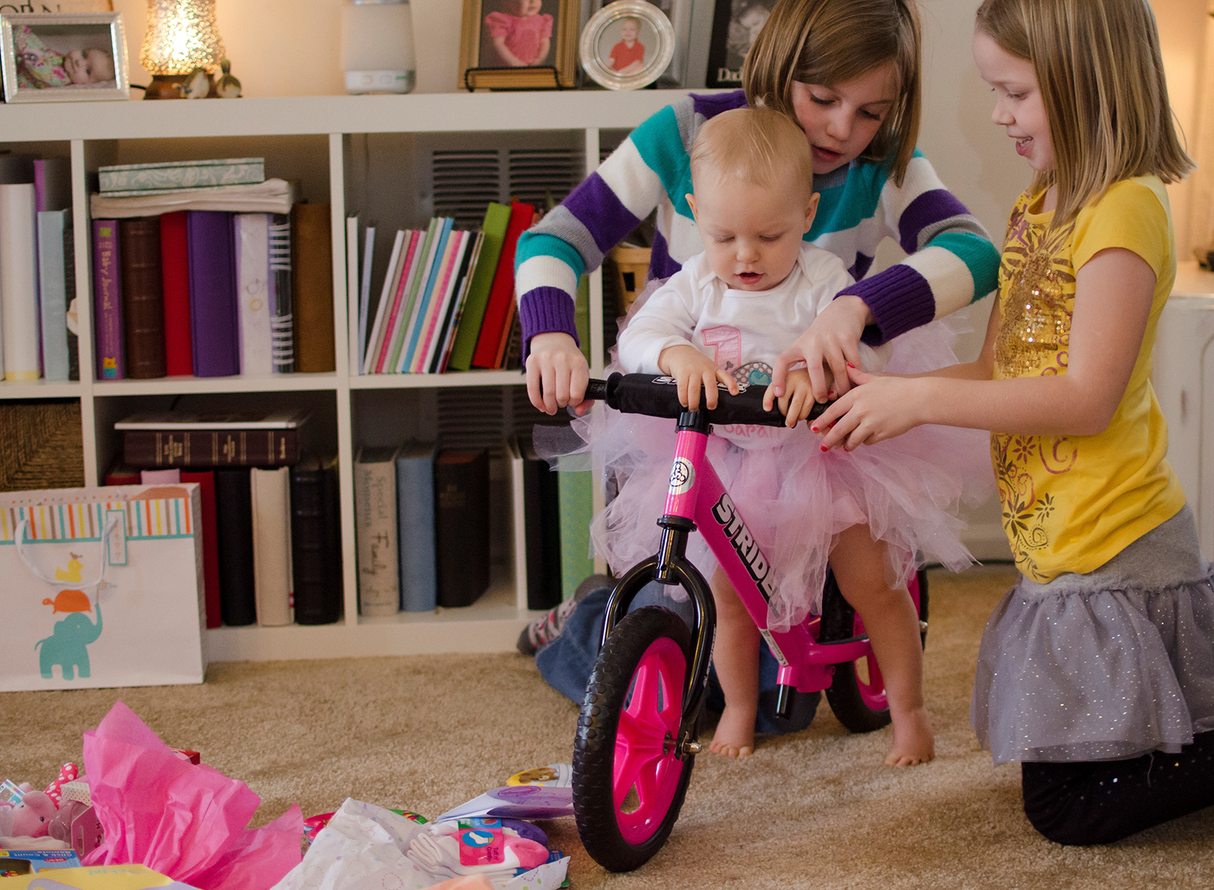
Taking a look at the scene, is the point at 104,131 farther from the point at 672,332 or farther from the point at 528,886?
the point at 528,886

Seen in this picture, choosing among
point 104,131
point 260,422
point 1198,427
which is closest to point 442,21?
point 104,131

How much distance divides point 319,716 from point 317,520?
1.16 ft

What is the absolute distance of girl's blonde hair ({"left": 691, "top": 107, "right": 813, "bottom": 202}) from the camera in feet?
3.60

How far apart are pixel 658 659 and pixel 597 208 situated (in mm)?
565

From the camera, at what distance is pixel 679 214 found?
53.4 inches

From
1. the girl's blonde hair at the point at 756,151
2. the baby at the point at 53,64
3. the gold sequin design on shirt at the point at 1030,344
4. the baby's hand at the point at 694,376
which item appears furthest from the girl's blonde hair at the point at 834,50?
the baby at the point at 53,64

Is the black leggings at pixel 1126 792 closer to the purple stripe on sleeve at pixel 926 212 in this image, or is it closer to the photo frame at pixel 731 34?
the purple stripe on sleeve at pixel 926 212

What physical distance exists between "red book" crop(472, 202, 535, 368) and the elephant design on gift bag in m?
0.72

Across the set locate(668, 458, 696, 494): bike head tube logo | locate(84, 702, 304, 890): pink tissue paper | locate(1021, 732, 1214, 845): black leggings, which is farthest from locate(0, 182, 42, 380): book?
locate(1021, 732, 1214, 845): black leggings

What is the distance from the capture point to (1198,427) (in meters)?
1.69

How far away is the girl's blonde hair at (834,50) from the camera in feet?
3.83

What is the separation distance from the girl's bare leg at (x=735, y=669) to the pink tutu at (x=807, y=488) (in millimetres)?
76

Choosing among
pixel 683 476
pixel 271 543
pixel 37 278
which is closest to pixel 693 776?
pixel 683 476

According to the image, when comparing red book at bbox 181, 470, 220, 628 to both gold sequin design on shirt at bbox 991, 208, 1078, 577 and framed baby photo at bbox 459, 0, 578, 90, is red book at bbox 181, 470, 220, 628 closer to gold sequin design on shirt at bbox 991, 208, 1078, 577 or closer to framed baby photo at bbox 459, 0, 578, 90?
framed baby photo at bbox 459, 0, 578, 90
